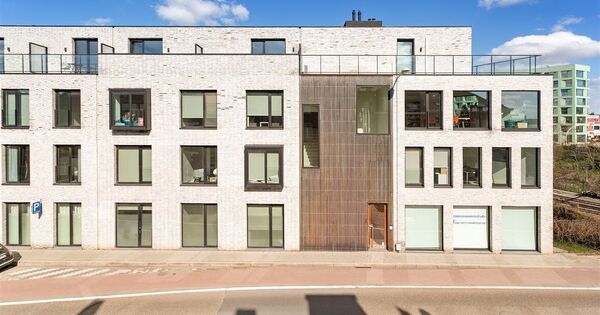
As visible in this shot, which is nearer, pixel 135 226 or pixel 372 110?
pixel 372 110

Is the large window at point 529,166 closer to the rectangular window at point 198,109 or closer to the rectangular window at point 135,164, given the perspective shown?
the rectangular window at point 198,109

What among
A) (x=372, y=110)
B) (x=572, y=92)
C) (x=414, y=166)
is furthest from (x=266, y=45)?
(x=572, y=92)

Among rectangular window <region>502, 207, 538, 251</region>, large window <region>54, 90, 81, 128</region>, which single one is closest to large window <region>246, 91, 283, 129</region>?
large window <region>54, 90, 81, 128</region>

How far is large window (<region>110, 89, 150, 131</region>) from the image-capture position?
17.6m

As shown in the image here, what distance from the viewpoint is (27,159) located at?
18.1 metres

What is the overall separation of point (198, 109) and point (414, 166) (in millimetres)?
10231

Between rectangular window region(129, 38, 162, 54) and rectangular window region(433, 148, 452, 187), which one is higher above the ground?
Answer: rectangular window region(129, 38, 162, 54)

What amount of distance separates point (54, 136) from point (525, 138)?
2133 cm

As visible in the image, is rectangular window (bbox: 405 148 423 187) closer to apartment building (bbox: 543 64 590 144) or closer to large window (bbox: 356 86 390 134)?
large window (bbox: 356 86 390 134)

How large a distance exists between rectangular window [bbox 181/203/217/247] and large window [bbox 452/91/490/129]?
11873 millimetres

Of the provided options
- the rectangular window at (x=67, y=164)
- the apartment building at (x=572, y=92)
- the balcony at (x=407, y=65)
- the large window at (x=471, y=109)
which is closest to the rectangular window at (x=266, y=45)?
the balcony at (x=407, y=65)

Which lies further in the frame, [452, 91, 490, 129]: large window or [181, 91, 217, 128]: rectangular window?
[181, 91, 217, 128]: rectangular window

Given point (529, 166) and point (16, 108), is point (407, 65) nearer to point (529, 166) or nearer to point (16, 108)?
point (529, 166)

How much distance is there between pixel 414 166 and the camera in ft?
58.5
